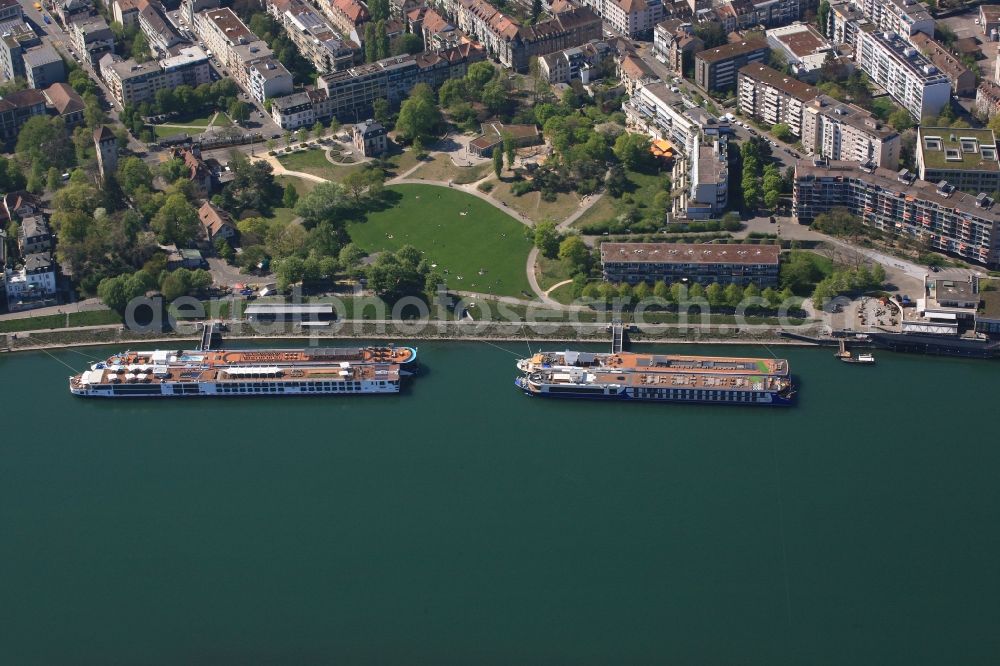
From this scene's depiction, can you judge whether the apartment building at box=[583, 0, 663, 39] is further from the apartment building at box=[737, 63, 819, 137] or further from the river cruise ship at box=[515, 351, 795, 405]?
the river cruise ship at box=[515, 351, 795, 405]

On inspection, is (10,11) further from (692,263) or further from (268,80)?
(692,263)

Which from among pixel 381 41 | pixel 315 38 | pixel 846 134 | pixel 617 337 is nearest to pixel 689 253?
pixel 617 337

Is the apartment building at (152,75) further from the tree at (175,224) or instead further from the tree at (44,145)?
the tree at (175,224)

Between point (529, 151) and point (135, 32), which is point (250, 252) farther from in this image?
point (135, 32)

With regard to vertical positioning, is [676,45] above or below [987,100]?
above

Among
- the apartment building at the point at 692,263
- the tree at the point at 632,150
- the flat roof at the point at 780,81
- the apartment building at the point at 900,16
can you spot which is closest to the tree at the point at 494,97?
the tree at the point at 632,150

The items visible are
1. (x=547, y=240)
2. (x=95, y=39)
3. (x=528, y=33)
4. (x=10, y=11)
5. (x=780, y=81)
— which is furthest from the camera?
(x=10, y=11)
